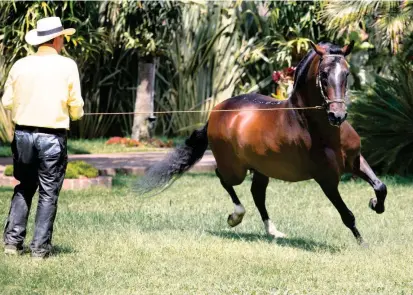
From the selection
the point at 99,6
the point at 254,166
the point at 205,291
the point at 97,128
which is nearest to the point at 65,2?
the point at 99,6

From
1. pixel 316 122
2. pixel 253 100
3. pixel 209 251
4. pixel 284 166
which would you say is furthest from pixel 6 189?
pixel 316 122

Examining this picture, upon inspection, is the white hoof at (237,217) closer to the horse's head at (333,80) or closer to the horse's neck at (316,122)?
the horse's neck at (316,122)

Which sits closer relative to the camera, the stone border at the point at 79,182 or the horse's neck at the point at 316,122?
the horse's neck at the point at 316,122

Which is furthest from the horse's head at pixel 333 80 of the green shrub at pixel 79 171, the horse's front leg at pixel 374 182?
the green shrub at pixel 79 171

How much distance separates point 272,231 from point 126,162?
25.0 ft

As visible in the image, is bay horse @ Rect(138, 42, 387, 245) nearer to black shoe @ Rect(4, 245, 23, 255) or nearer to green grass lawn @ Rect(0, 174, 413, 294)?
green grass lawn @ Rect(0, 174, 413, 294)

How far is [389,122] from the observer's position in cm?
1495

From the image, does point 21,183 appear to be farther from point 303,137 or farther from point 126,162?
point 126,162

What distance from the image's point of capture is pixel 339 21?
1552 cm

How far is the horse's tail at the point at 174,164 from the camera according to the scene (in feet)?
33.9

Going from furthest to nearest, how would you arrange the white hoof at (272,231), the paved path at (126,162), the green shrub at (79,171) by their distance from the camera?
the paved path at (126,162)
the green shrub at (79,171)
the white hoof at (272,231)

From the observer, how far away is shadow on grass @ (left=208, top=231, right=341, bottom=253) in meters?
8.73

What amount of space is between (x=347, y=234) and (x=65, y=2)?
9.82m

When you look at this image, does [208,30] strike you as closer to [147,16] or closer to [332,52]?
[147,16]
